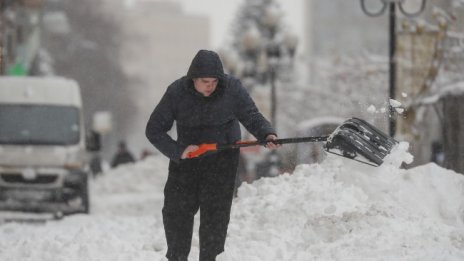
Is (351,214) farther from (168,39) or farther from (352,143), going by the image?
(168,39)

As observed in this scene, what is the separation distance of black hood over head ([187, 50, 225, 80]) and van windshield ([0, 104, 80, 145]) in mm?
10667

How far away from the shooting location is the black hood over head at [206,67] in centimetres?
675

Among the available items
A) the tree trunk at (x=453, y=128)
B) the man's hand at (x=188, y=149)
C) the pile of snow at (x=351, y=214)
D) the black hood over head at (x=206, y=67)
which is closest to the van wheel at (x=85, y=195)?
the tree trunk at (x=453, y=128)

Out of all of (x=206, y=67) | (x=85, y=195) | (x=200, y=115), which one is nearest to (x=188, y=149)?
(x=200, y=115)

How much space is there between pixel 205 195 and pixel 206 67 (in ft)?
2.94

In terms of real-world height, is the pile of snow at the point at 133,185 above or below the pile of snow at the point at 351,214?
below

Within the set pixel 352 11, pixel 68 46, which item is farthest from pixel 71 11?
pixel 352 11

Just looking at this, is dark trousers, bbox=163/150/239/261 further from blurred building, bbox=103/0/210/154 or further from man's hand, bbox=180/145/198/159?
blurred building, bbox=103/0/210/154

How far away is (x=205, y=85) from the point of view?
22.4 ft

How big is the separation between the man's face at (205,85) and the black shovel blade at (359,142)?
2.96 ft

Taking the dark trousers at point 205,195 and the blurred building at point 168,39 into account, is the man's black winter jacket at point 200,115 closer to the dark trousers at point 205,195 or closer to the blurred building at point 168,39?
the dark trousers at point 205,195

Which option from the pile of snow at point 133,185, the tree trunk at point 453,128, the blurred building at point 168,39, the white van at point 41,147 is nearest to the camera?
the tree trunk at point 453,128

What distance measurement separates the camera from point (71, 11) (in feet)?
216

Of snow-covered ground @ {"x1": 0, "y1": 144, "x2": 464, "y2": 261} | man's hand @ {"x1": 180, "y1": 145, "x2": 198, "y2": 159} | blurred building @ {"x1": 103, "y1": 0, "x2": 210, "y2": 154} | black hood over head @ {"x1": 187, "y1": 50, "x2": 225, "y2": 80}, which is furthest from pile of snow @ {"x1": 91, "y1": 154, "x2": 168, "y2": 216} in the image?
blurred building @ {"x1": 103, "y1": 0, "x2": 210, "y2": 154}
